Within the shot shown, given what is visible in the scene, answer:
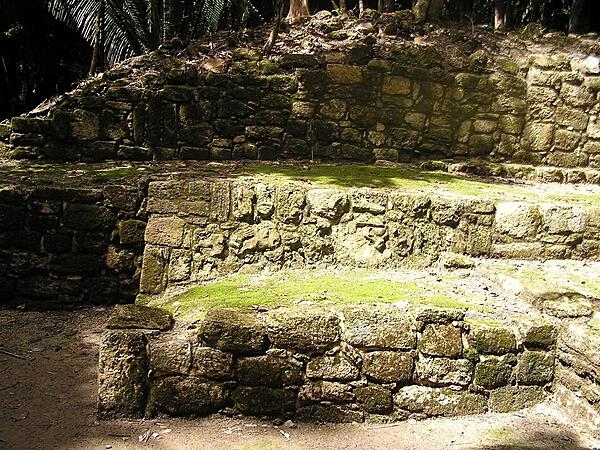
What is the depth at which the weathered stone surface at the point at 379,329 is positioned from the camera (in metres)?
3.26

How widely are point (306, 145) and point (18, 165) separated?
10.6 feet

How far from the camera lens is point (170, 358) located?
317 centimetres

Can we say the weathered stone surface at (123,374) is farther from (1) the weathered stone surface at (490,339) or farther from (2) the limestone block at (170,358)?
(1) the weathered stone surface at (490,339)

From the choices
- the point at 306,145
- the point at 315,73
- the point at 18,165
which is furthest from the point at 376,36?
the point at 18,165

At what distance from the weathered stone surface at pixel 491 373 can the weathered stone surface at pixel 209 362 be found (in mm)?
1511

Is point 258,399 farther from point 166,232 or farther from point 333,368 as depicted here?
point 166,232

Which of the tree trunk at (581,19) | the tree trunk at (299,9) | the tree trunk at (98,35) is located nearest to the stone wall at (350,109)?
the tree trunk at (299,9)

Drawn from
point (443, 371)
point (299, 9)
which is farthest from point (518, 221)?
point (299, 9)

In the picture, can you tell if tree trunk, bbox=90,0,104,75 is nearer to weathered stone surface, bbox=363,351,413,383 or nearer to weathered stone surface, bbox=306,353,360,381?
weathered stone surface, bbox=306,353,360,381

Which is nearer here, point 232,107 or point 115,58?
point 232,107

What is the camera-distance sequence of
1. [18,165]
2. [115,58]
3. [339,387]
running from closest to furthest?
[339,387] < [18,165] < [115,58]

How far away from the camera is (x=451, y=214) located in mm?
4707

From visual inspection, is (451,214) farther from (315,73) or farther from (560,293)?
(315,73)

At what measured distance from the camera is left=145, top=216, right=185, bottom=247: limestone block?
15.4 feet
